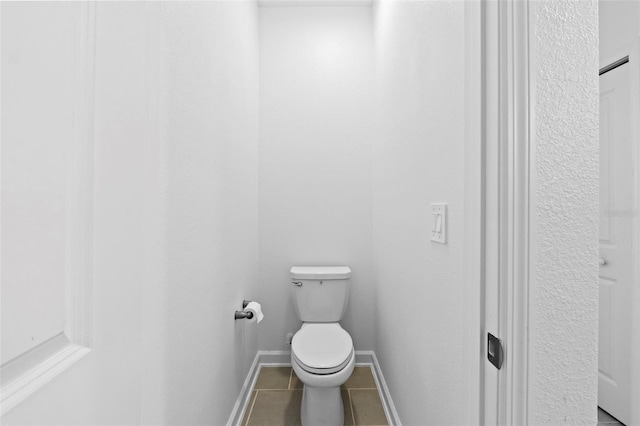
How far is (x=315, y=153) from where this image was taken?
2.08 m

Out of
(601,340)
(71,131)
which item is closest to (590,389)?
(71,131)

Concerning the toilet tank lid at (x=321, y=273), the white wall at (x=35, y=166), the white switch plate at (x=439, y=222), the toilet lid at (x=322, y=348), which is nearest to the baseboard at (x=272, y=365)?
the toilet lid at (x=322, y=348)

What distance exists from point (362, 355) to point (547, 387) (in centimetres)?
171

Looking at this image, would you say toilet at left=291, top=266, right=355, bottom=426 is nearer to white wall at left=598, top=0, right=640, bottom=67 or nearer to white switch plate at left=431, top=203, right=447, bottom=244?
white switch plate at left=431, top=203, right=447, bottom=244

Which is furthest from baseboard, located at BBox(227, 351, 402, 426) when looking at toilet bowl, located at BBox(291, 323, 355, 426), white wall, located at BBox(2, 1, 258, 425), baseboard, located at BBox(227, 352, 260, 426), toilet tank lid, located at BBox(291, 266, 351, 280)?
toilet tank lid, located at BBox(291, 266, 351, 280)

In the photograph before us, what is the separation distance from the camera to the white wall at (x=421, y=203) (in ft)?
2.65

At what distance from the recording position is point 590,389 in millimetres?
528

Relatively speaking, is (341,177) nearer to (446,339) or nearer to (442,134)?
(442,134)

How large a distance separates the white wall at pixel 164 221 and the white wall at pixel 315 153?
0.40 metres

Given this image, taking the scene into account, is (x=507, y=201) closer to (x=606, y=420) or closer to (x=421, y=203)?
(x=421, y=203)

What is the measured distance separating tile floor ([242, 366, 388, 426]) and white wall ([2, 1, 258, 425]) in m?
0.23

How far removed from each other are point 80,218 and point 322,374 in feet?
4.01

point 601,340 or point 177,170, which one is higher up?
point 177,170

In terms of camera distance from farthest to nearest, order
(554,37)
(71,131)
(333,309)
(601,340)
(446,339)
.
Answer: (333,309), (601,340), (446,339), (554,37), (71,131)
